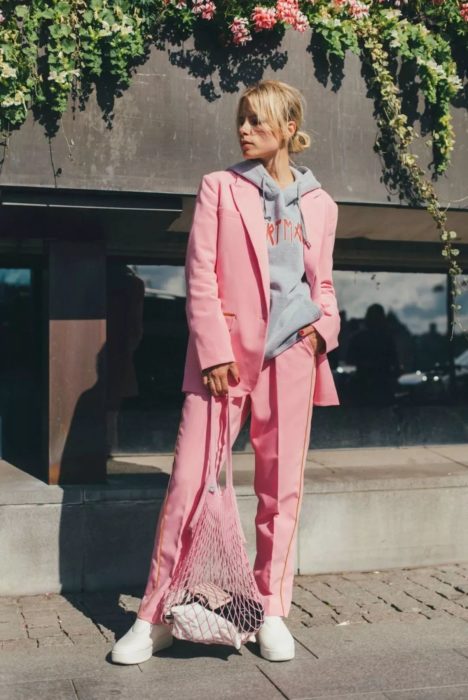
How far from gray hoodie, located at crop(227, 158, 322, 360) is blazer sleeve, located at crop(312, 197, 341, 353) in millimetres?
65

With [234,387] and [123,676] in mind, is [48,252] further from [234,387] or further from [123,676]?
[123,676]

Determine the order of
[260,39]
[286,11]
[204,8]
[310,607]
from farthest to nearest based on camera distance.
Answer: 1. [260,39]
2. [286,11]
3. [204,8]
4. [310,607]

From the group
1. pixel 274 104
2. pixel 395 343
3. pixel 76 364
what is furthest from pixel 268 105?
pixel 395 343

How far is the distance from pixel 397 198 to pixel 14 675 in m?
3.30

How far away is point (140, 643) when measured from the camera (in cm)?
390

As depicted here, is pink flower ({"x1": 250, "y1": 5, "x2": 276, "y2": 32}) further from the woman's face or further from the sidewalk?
the sidewalk

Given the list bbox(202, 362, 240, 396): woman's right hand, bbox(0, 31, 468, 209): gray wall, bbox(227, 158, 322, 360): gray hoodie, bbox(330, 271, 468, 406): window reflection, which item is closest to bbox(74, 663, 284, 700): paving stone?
bbox(202, 362, 240, 396): woman's right hand

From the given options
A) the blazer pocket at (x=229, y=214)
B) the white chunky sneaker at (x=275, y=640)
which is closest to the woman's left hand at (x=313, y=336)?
the blazer pocket at (x=229, y=214)

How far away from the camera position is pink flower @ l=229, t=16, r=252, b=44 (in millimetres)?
5047

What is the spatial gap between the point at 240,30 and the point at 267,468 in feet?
7.80

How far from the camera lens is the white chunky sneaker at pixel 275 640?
391 cm

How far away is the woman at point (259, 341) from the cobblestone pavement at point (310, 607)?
0.50 metres

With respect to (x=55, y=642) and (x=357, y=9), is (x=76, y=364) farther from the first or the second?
(x=357, y=9)

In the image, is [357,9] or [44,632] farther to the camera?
[357,9]
